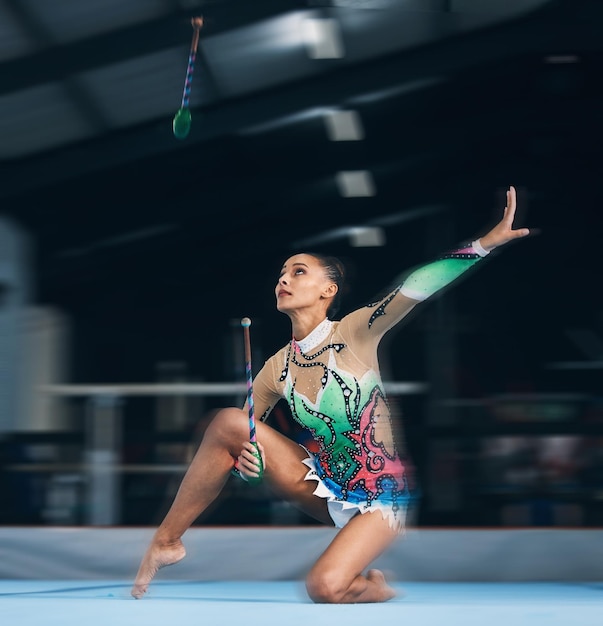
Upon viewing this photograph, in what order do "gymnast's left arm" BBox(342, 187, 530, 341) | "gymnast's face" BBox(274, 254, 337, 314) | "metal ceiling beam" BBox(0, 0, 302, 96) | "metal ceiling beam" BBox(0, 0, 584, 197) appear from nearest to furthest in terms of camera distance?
1. "gymnast's left arm" BBox(342, 187, 530, 341)
2. "gymnast's face" BBox(274, 254, 337, 314)
3. "metal ceiling beam" BBox(0, 0, 302, 96)
4. "metal ceiling beam" BBox(0, 0, 584, 197)

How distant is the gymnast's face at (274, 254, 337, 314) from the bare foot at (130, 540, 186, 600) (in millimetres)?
579

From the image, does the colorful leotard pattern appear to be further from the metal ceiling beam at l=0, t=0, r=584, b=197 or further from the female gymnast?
the metal ceiling beam at l=0, t=0, r=584, b=197

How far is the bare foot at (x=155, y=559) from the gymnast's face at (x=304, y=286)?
0.58 meters

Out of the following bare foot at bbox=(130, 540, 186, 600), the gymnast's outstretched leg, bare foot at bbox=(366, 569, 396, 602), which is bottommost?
bare foot at bbox=(366, 569, 396, 602)

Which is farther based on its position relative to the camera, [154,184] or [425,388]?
[154,184]

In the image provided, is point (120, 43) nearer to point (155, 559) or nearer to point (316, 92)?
point (316, 92)

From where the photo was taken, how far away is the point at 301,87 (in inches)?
143

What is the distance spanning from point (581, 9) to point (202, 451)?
200cm

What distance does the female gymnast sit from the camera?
2340 millimetres

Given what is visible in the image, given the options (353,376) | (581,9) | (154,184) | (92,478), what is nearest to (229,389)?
(92,478)

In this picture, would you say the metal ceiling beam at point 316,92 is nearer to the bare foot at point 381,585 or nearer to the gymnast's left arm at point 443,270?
the gymnast's left arm at point 443,270

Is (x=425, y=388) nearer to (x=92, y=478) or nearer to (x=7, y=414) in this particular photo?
(x=92, y=478)

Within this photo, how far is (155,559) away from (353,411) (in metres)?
0.54

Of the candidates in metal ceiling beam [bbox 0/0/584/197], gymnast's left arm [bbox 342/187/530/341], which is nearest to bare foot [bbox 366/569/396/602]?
gymnast's left arm [bbox 342/187/530/341]
